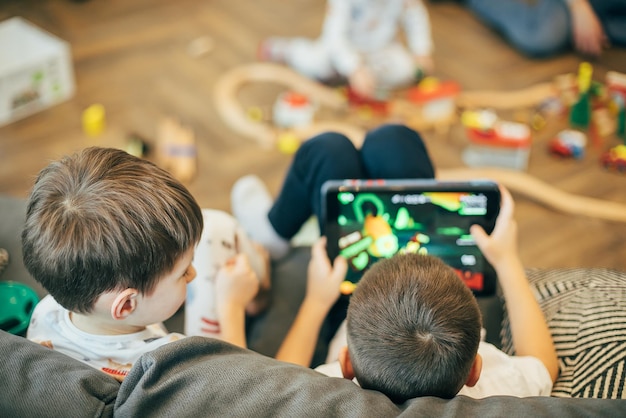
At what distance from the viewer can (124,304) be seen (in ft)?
2.75

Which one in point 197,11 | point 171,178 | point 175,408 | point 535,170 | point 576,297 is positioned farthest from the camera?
point 197,11

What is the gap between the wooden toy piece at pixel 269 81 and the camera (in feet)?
6.72

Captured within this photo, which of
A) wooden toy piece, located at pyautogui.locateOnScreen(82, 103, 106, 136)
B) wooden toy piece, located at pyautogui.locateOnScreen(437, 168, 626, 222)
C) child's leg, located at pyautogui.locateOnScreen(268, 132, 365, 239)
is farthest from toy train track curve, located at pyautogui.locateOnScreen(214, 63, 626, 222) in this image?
child's leg, located at pyautogui.locateOnScreen(268, 132, 365, 239)

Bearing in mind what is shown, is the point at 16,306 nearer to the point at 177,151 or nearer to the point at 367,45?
the point at 177,151

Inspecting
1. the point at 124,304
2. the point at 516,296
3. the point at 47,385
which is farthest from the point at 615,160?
the point at 47,385

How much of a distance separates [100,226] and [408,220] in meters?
0.53

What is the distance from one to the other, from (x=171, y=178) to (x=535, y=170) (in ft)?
4.54

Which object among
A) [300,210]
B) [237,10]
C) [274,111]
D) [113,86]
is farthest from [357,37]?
[300,210]

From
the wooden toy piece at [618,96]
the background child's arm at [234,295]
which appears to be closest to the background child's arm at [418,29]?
the wooden toy piece at [618,96]

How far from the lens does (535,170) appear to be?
197cm

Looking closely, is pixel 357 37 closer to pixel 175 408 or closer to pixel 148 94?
pixel 148 94

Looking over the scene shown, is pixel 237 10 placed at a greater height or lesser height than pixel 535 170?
greater

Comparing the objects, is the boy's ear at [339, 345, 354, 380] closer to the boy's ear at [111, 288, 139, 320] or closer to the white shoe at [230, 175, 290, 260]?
the boy's ear at [111, 288, 139, 320]

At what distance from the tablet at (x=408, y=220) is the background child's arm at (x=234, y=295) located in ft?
0.49
